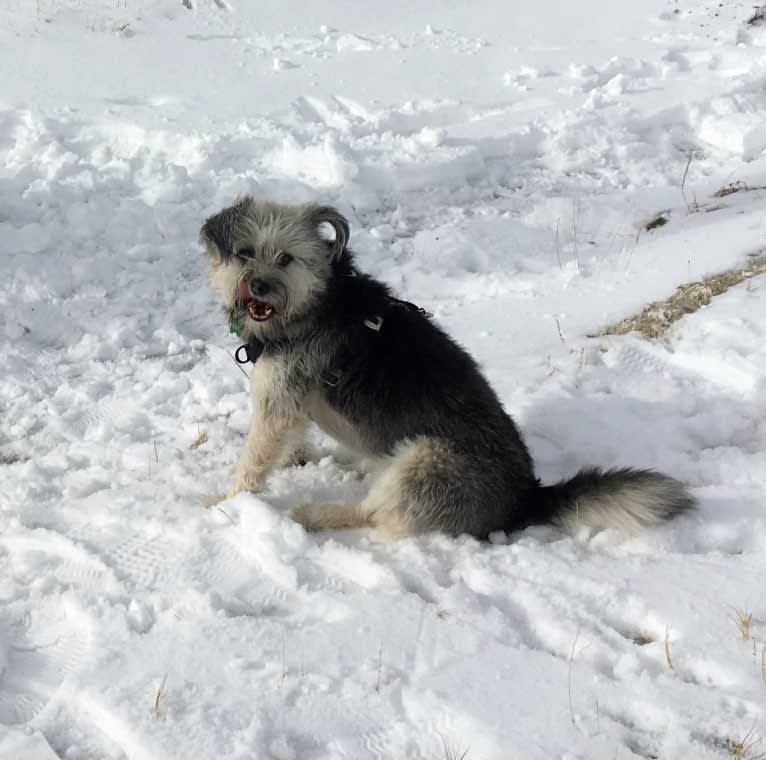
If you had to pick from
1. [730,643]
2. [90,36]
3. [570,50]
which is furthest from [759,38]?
[730,643]

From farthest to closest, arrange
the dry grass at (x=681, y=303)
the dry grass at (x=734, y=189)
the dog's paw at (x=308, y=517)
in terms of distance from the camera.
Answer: the dry grass at (x=734, y=189) → the dry grass at (x=681, y=303) → the dog's paw at (x=308, y=517)

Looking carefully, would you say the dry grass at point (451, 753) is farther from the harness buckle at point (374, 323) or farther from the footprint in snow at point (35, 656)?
the harness buckle at point (374, 323)

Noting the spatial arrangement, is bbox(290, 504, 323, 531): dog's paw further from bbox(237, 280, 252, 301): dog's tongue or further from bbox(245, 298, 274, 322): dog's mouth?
bbox(237, 280, 252, 301): dog's tongue

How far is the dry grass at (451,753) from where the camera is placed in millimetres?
2322

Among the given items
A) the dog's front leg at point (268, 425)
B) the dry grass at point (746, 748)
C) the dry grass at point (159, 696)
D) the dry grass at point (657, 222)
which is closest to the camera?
the dry grass at point (746, 748)

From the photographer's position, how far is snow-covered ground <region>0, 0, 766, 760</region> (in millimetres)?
2576

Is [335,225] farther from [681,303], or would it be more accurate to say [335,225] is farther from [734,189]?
[734,189]

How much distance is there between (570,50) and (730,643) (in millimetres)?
8932

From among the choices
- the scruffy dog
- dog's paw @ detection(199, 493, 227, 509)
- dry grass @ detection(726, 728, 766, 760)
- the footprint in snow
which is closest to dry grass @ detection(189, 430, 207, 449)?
dog's paw @ detection(199, 493, 227, 509)

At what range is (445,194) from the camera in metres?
7.10

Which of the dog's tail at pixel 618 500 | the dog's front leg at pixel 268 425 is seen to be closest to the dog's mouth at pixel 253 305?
the dog's front leg at pixel 268 425

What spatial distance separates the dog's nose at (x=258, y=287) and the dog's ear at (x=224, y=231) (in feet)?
0.67

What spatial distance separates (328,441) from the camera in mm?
4516

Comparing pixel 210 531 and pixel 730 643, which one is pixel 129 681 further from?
pixel 730 643
